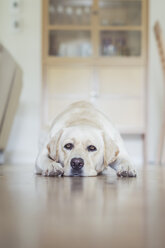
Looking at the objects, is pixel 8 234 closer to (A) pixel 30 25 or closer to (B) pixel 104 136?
(B) pixel 104 136

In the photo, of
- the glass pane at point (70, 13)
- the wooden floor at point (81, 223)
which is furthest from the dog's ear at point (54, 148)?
the glass pane at point (70, 13)

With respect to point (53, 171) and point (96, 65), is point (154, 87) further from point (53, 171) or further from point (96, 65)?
point (53, 171)

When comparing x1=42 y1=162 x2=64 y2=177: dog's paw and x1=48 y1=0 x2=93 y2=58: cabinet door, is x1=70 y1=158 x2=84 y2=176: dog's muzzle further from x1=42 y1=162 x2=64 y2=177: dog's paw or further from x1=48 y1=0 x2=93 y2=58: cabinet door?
x1=48 y1=0 x2=93 y2=58: cabinet door

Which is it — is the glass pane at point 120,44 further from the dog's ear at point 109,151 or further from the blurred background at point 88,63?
the dog's ear at point 109,151

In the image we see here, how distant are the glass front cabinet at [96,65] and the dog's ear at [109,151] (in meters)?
2.78

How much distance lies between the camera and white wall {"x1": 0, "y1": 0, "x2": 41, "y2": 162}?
4738 mm

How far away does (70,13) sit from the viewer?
4.75 meters

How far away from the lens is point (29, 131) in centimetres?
474

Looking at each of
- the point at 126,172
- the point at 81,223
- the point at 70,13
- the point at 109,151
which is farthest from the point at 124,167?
the point at 70,13

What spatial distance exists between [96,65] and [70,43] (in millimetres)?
442

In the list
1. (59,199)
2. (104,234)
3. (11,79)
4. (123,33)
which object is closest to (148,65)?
(123,33)

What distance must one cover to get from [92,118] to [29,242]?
1662 millimetres

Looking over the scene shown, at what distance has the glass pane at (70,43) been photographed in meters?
4.68

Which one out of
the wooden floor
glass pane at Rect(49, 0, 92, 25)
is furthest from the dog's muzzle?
glass pane at Rect(49, 0, 92, 25)
